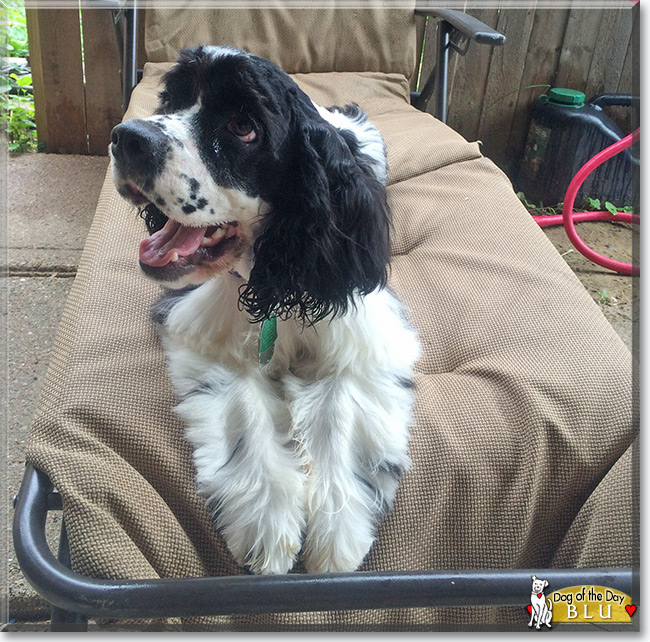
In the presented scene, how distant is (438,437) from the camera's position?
1527 mm

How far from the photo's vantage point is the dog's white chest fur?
1334mm

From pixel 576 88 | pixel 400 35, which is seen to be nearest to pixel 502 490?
pixel 400 35

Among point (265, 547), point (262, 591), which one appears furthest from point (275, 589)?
point (265, 547)

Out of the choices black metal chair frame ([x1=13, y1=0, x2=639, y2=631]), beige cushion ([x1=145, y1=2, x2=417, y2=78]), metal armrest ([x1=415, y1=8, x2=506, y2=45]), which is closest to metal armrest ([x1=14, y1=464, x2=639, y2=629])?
black metal chair frame ([x1=13, y1=0, x2=639, y2=631])

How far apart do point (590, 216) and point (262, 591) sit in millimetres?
3607

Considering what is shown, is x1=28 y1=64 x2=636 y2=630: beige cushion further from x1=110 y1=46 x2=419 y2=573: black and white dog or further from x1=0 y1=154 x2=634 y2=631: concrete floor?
x1=0 y1=154 x2=634 y2=631: concrete floor

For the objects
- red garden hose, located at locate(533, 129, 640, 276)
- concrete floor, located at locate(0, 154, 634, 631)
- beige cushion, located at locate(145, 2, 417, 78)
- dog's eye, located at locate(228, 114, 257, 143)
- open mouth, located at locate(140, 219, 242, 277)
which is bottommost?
concrete floor, located at locate(0, 154, 634, 631)

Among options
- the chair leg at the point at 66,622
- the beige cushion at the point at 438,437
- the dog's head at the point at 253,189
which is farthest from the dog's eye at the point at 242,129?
the chair leg at the point at 66,622

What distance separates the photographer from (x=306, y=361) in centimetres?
171

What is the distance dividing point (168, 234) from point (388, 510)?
0.81 metres

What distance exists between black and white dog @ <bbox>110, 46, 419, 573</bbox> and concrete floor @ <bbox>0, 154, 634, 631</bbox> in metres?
0.79

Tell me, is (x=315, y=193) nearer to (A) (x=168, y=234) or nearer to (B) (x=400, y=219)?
(A) (x=168, y=234)

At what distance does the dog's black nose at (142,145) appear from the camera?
1.32 metres

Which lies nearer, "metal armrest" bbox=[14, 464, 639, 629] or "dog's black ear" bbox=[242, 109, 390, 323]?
"metal armrest" bbox=[14, 464, 639, 629]
